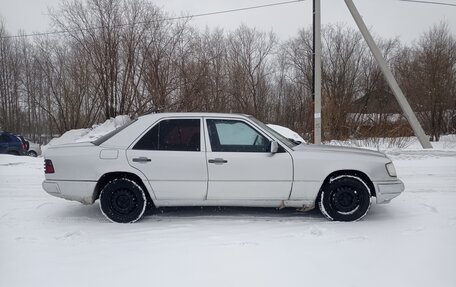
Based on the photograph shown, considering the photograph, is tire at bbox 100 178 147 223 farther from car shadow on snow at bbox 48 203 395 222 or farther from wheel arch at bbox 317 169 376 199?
wheel arch at bbox 317 169 376 199

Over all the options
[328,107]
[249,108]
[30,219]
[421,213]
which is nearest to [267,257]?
[421,213]

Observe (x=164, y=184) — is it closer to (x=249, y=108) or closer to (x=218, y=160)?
(x=218, y=160)

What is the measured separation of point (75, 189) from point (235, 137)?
225 centimetres

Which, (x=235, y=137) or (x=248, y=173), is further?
(x=235, y=137)

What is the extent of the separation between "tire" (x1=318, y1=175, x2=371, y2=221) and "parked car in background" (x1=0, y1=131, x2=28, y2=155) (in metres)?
15.7

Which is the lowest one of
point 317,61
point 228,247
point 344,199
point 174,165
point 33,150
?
point 228,247

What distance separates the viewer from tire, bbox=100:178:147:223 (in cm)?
452

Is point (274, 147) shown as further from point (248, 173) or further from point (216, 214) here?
point (216, 214)

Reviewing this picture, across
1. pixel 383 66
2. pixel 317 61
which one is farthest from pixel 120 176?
pixel 383 66

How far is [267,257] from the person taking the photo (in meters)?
3.41

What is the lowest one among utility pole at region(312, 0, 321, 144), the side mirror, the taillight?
the taillight

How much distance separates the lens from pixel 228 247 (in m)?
3.67

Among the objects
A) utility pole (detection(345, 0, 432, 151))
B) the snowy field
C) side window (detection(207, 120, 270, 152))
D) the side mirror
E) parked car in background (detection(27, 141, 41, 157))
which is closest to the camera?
the snowy field

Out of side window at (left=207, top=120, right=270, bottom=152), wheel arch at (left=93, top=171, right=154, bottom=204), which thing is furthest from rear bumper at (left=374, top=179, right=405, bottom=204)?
wheel arch at (left=93, top=171, right=154, bottom=204)
